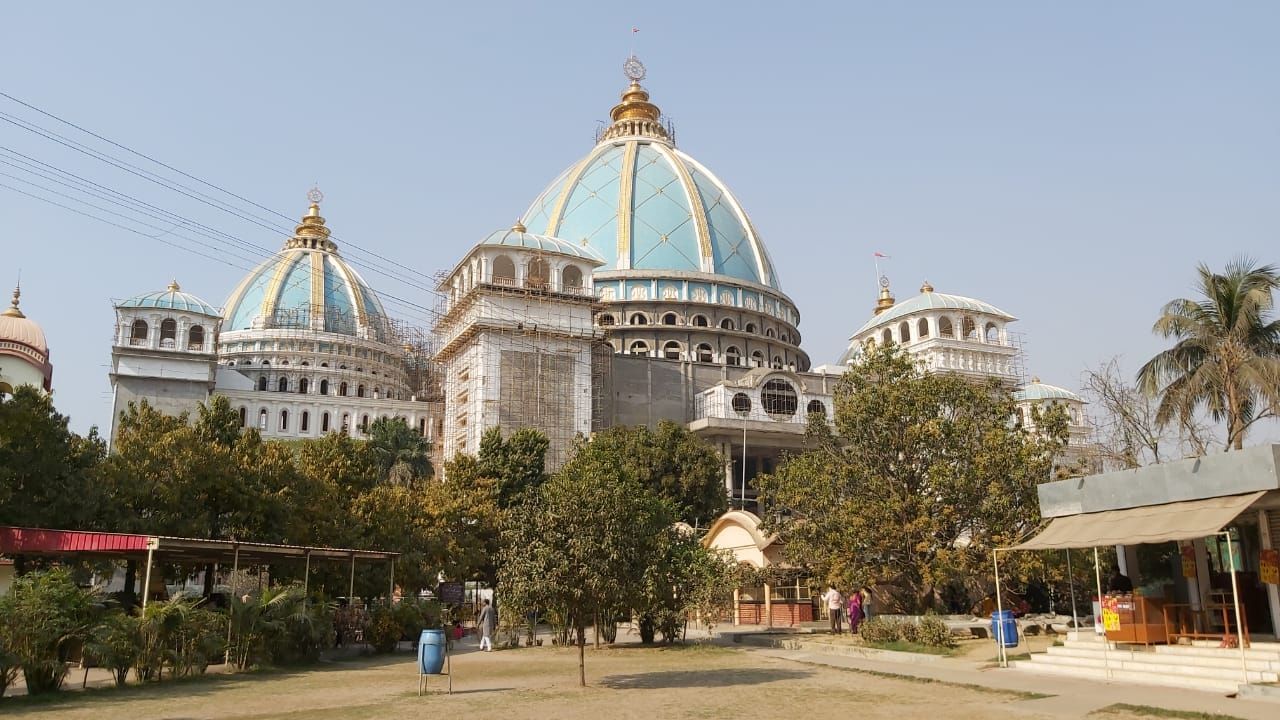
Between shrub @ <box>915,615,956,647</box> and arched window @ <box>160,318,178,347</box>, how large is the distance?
48913 mm

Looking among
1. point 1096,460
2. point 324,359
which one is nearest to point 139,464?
point 1096,460

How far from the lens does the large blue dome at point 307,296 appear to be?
77.1 meters

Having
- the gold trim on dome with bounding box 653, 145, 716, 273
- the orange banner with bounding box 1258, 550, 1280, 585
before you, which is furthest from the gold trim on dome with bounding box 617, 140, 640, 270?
the orange banner with bounding box 1258, 550, 1280, 585

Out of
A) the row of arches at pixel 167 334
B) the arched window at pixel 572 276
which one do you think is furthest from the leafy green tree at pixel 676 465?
the row of arches at pixel 167 334

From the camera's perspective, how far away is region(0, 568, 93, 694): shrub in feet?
48.2

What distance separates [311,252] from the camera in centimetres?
8169

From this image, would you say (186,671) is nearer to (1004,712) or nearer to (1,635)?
(1,635)

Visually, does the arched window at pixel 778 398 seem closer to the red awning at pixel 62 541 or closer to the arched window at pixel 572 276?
the arched window at pixel 572 276

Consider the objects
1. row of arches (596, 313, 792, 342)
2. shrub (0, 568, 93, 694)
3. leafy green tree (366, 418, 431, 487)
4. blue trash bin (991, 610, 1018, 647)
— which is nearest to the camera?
shrub (0, 568, 93, 694)

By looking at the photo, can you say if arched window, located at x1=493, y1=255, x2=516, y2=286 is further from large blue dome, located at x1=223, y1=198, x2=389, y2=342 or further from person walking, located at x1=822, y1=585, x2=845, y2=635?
person walking, located at x1=822, y1=585, x2=845, y2=635

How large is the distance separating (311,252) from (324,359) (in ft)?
36.1

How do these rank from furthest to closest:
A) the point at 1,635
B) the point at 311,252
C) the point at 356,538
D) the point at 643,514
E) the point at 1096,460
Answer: the point at 311,252 < the point at 1096,460 < the point at 356,538 < the point at 643,514 < the point at 1,635

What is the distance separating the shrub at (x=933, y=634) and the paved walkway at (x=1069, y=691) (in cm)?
157

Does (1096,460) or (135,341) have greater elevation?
(135,341)
